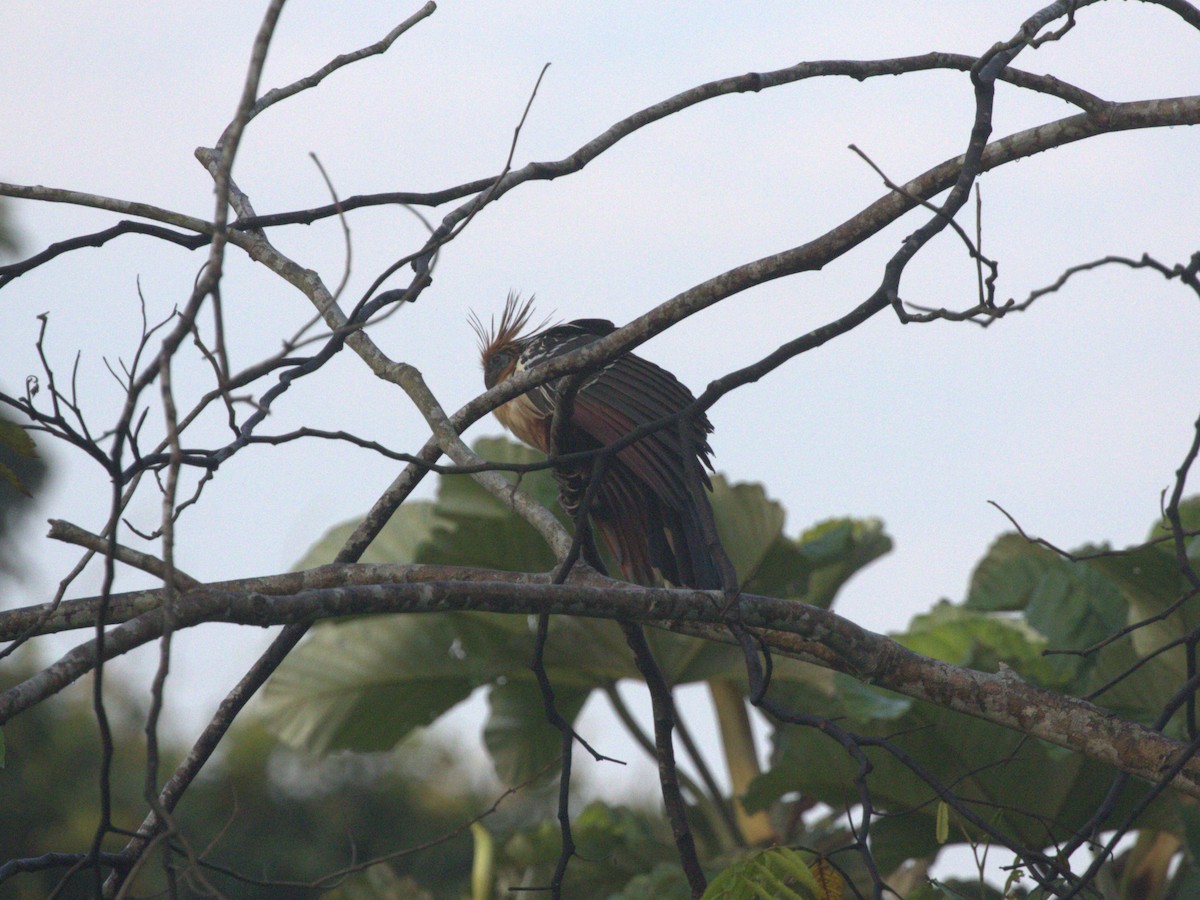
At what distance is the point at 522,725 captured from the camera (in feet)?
21.8

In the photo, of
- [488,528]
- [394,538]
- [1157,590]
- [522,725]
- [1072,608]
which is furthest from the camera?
[394,538]

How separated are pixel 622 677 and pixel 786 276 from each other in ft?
14.5

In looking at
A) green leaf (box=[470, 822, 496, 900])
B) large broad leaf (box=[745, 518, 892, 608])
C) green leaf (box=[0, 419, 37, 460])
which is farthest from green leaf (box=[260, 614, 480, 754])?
green leaf (box=[0, 419, 37, 460])

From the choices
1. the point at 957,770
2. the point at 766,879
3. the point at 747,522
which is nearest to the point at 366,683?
the point at 747,522

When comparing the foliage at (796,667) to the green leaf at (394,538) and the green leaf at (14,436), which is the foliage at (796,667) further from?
the green leaf at (14,436)

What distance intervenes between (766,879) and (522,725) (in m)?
5.02

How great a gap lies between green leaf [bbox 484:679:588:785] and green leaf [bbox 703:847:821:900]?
4795 mm

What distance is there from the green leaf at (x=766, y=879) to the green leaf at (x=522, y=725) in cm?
479

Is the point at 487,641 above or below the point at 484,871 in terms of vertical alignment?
above

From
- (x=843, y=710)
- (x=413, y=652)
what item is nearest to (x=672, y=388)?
(x=843, y=710)

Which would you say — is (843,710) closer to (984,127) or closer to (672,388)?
(672,388)

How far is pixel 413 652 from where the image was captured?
6332 mm

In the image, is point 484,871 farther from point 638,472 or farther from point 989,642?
point 638,472

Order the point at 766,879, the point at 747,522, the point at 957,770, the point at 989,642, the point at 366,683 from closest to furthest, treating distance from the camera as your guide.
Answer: the point at 766,879 → the point at 957,770 → the point at 989,642 → the point at 747,522 → the point at 366,683
